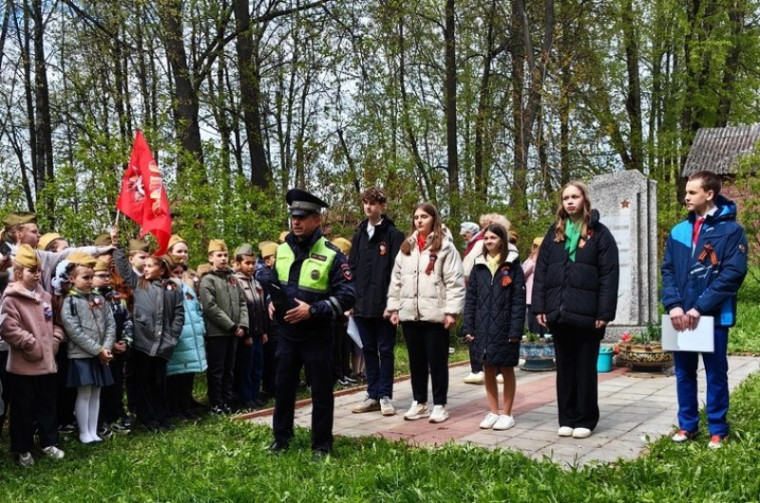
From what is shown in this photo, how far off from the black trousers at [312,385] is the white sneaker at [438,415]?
56.5 inches

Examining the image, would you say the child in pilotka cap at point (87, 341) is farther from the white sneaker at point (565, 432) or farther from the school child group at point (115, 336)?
the white sneaker at point (565, 432)

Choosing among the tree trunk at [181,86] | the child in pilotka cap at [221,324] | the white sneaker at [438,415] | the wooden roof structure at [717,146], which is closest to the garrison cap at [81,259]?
the child in pilotka cap at [221,324]

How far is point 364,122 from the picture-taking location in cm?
2334

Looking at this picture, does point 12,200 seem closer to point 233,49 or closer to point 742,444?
point 233,49

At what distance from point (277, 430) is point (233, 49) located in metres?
16.5

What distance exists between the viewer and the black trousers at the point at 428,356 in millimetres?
6711

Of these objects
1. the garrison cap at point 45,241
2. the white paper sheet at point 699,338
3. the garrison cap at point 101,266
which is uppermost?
the garrison cap at point 45,241

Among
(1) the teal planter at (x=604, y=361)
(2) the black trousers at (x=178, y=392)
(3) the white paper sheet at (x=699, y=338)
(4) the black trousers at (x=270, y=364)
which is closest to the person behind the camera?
(3) the white paper sheet at (x=699, y=338)

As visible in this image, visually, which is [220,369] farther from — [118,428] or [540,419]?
[540,419]

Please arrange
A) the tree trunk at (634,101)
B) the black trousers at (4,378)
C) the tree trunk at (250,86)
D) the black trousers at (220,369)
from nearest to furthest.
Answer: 1. the black trousers at (4,378)
2. the black trousers at (220,369)
3. the tree trunk at (250,86)
4. the tree trunk at (634,101)

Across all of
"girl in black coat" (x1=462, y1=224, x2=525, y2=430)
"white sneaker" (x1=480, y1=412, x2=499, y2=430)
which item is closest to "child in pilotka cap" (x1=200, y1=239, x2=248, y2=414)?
"girl in black coat" (x1=462, y1=224, x2=525, y2=430)

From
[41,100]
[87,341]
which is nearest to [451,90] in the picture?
[41,100]

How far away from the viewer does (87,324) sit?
6410mm

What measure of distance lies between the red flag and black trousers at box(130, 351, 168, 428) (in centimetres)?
170
